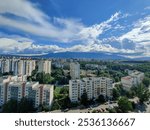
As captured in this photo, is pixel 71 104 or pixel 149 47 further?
pixel 149 47

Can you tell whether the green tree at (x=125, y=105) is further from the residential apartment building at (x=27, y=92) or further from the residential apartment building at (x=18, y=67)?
the residential apartment building at (x=18, y=67)

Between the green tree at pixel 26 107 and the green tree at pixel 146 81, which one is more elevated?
the green tree at pixel 146 81

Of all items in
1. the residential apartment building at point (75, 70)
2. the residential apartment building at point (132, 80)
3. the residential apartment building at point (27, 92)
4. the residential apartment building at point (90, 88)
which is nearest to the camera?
the residential apartment building at point (27, 92)

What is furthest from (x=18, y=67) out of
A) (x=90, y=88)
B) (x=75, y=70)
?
(x=90, y=88)

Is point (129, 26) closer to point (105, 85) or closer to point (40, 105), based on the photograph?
point (105, 85)

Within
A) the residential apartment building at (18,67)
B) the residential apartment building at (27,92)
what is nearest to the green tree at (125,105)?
the residential apartment building at (27,92)

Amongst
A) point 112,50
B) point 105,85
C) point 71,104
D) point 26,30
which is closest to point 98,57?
point 112,50

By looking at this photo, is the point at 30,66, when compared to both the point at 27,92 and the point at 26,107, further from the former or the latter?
the point at 26,107
